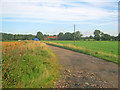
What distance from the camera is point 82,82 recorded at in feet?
14.5

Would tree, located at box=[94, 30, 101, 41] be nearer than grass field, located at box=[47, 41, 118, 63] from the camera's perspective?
No

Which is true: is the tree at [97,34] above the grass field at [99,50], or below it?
above

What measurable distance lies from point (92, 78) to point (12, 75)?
286 centimetres

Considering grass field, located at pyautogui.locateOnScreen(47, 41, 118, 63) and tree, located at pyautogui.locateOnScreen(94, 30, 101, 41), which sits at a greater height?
tree, located at pyautogui.locateOnScreen(94, 30, 101, 41)

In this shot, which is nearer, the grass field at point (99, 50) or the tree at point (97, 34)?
the grass field at point (99, 50)

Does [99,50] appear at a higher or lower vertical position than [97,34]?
lower

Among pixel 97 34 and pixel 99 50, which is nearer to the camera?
pixel 99 50

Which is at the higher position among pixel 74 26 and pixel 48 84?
pixel 74 26

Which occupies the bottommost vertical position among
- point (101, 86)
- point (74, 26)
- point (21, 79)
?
point (101, 86)

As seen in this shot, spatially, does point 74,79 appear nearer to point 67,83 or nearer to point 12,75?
point 67,83

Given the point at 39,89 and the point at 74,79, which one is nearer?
the point at 39,89

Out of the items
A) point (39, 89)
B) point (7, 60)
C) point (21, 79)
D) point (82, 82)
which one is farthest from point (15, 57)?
point (82, 82)

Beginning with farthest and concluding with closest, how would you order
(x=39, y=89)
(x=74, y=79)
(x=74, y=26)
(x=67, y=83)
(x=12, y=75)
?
(x=74, y=26) < (x=74, y=79) < (x=67, y=83) < (x=39, y=89) < (x=12, y=75)

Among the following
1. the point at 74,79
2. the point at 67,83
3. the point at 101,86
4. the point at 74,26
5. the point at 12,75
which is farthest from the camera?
the point at 74,26
